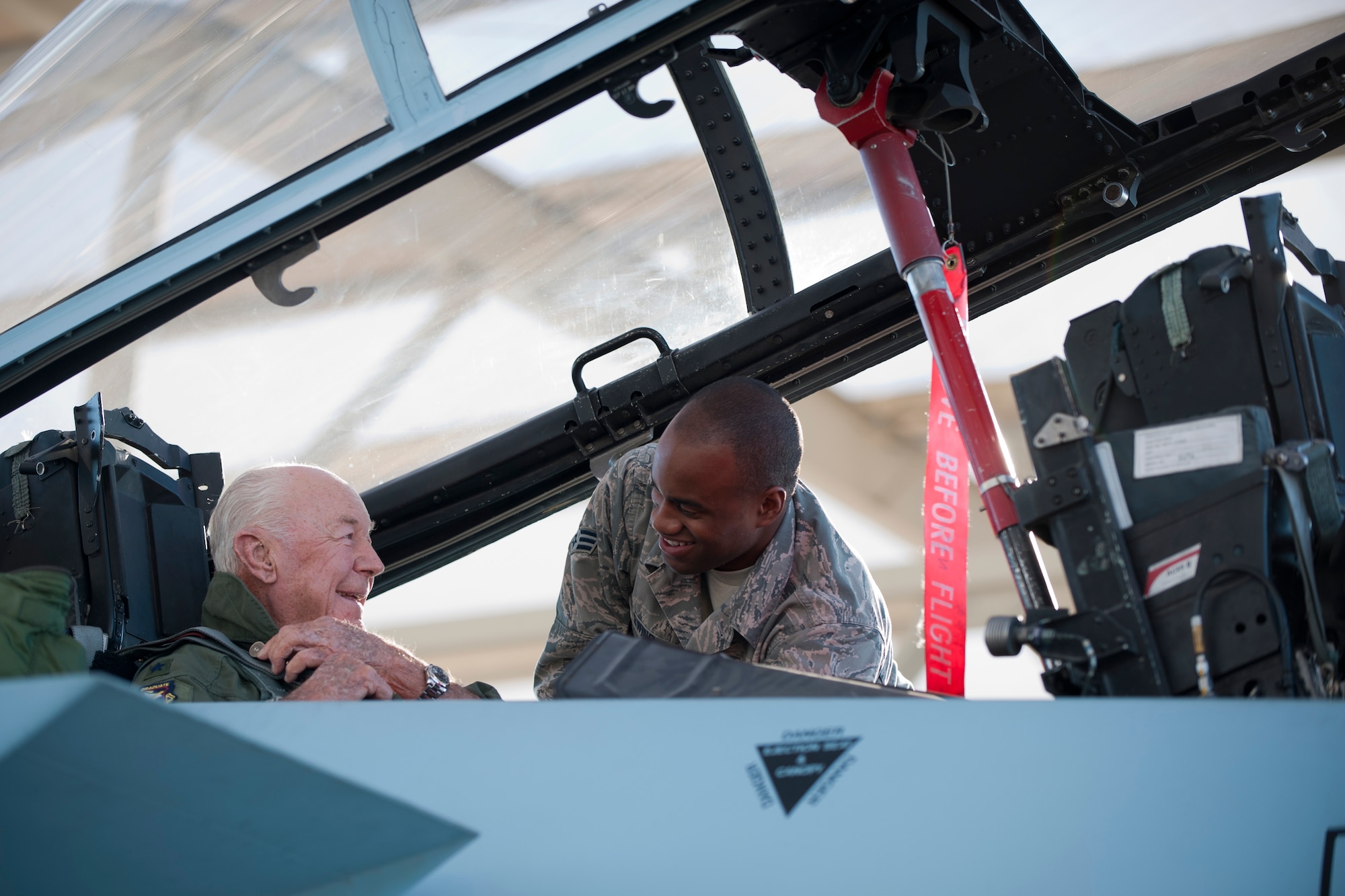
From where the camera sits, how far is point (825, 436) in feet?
26.0

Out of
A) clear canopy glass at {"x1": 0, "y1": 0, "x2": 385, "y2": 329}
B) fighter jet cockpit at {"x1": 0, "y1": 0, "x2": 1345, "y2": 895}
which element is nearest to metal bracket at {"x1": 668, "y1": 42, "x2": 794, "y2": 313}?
fighter jet cockpit at {"x1": 0, "y1": 0, "x2": 1345, "y2": 895}

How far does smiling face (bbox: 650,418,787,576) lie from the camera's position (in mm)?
2336

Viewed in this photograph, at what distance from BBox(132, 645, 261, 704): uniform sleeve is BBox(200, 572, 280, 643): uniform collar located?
0.20 metres

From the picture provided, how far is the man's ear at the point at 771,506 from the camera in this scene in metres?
2.43

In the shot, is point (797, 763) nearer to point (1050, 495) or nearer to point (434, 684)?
point (1050, 495)

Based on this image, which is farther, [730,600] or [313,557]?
[730,600]

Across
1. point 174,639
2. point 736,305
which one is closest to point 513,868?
point 174,639

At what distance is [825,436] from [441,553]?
5288 mm

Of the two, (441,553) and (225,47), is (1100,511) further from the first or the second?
(441,553)

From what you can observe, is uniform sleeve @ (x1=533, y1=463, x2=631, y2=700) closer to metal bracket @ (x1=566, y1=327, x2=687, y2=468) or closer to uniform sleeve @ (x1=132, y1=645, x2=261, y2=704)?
metal bracket @ (x1=566, y1=327, x2=687, y2=468)

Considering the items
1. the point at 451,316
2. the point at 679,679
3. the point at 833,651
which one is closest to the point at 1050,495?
the point at 679,679

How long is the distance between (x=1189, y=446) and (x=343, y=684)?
4.10 feet

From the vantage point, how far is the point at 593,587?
2.60 metres

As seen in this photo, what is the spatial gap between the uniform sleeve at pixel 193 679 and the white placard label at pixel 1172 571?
1309mm
